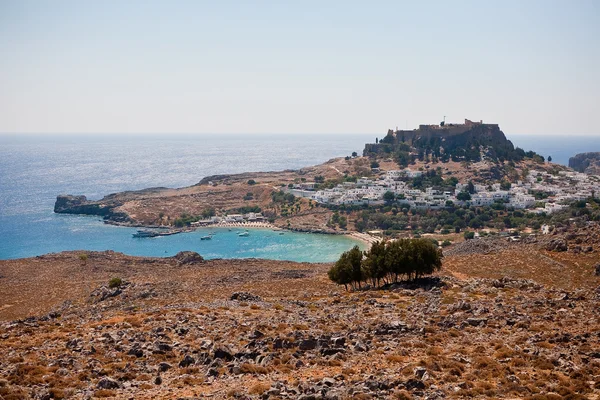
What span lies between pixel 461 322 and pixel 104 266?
171 ft

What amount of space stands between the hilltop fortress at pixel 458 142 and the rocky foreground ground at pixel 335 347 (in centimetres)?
12795

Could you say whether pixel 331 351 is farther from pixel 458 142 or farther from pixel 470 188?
pixel 458 142

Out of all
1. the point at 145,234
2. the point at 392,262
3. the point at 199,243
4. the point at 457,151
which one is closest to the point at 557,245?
the point at 392,262

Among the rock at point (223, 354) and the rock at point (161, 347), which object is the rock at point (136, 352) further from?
the rock at point (223, 354)

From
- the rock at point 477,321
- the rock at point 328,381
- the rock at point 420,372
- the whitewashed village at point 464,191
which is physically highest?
the rock at point 420,372

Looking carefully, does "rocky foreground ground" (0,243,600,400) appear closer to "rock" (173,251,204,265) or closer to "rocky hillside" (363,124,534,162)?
"rock" (173,251,204,265)

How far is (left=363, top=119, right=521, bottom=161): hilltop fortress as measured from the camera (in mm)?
154625

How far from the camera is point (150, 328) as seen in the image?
2197cm

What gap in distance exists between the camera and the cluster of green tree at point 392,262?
35.0m

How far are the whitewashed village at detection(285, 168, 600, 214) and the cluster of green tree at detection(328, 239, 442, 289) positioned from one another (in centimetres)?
8156

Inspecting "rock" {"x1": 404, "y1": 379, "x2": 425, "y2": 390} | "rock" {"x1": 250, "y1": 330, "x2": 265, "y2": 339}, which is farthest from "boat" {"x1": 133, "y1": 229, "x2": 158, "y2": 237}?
"rock" {"x1": 404, "y1": 379, "x2": 425, "y2": 390}

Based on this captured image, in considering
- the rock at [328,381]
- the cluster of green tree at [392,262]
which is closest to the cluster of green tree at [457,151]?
the cluster of green tree at [392,262]

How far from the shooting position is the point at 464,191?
121 metres

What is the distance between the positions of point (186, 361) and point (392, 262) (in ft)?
68.2
